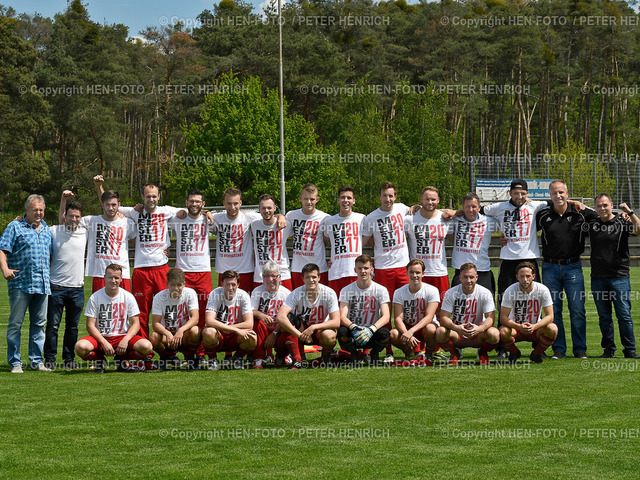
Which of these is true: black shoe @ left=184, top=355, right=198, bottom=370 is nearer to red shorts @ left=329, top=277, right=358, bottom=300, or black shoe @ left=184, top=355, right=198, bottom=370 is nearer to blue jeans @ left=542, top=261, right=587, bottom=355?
red shorts @ left=329, top=277, right=358, bottom=300

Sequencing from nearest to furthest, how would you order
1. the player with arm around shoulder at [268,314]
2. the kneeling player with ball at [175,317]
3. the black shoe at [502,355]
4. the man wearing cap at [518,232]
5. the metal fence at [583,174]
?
the kneeling player with ball at [175,317], the player with arm around shoulder at [268,314], the black shoe at [502,355], the man wearing cap at [518,232], the metal fence at [583,174]

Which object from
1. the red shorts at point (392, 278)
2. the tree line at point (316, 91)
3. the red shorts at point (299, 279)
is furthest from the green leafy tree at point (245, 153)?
the red shorts at point (392, 278)

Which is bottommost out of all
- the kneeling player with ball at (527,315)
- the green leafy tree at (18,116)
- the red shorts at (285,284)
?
the kneeling player with ball at (527,315)

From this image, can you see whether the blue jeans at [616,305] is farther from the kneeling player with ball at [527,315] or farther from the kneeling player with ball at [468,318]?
the kneeling player with ball at [468,318]

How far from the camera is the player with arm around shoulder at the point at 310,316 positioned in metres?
8.62

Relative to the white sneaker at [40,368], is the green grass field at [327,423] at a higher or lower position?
lower

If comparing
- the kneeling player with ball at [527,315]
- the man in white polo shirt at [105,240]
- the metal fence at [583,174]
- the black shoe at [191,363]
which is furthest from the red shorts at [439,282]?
the metal fence at [583,174]

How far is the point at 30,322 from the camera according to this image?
8555mm

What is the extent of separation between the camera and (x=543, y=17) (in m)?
56.8

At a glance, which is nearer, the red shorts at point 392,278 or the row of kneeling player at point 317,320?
the row of kneeling player at point 317,320

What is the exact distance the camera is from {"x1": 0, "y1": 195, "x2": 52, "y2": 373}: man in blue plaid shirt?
8.59m

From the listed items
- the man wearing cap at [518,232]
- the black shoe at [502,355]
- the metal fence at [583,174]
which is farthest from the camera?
the metal fence at [583,174]

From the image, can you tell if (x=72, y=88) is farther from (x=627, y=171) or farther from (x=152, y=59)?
(x=627, y=171)

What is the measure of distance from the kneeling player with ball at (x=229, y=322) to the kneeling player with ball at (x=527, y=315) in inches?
115
